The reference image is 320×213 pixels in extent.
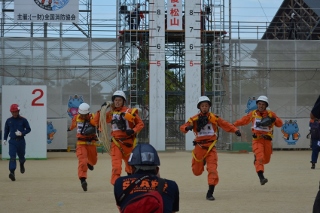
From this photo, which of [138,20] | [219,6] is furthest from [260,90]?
[138,20]

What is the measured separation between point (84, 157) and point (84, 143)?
16.1 inches

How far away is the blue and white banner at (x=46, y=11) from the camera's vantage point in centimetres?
3719

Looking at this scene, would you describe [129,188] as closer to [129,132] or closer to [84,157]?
[129,132]

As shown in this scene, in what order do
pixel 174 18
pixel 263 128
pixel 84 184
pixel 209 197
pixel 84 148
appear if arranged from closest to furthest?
pixel 209 197, pixel 84 184, pixel 84 148, pixel 263 128, pixel 174 18

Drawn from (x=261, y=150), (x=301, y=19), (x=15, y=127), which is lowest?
(x=261, y=150)

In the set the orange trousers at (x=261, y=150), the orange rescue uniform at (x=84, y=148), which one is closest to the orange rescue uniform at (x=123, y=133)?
the orange rescue uniform at (x=84, y=148)

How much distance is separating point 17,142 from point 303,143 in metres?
22.6

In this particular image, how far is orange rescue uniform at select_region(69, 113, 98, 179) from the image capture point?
14.3 meters

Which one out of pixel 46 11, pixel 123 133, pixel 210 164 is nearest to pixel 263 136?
pixel 210 164

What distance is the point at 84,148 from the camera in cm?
1470

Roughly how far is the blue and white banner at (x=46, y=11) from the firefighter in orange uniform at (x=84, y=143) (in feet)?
75.1

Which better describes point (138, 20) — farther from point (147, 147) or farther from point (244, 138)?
point (147, 147)

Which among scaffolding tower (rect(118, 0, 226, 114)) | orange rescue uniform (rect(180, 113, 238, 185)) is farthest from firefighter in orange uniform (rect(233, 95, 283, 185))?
scaffolding tower (rect(118, 0, 226, 114))

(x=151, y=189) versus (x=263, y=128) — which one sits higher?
(x=263, y=128)
